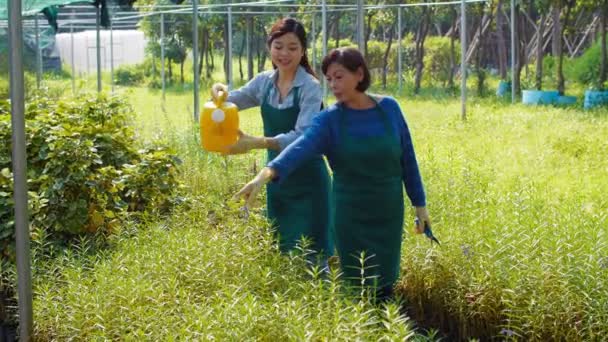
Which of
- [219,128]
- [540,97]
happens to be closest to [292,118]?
[219,128]

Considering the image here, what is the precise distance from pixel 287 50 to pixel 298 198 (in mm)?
633

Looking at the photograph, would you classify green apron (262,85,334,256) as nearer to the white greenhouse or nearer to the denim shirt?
the denim shirt

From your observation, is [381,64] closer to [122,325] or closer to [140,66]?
[140,66]

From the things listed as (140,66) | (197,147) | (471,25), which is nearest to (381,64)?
(471,25)

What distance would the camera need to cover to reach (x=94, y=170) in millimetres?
5453

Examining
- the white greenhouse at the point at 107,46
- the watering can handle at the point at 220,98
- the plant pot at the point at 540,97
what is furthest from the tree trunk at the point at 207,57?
the watering can handle at the point at 220,98

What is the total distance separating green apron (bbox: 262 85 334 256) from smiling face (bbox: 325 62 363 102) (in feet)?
1.78

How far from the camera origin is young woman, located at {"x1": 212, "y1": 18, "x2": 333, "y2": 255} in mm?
4035

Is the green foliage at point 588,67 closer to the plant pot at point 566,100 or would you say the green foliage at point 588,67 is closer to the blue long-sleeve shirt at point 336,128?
the plant pot at point 566,100

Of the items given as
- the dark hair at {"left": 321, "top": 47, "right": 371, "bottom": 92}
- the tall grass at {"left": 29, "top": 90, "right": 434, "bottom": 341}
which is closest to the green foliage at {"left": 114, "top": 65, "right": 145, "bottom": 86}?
the tall grass at {"left": 29, "top": 90, "right": 434, "bottom": 341}

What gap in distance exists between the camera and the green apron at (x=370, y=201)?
359 centimetres

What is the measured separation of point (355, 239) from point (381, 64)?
1533 centimetres

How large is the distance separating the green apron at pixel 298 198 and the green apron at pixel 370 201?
431 millimetres

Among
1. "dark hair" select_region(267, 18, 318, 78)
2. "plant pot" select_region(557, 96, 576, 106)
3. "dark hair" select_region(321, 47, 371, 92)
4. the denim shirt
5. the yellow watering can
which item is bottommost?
"plant pot" select_region(557, 96, 576, 106)
